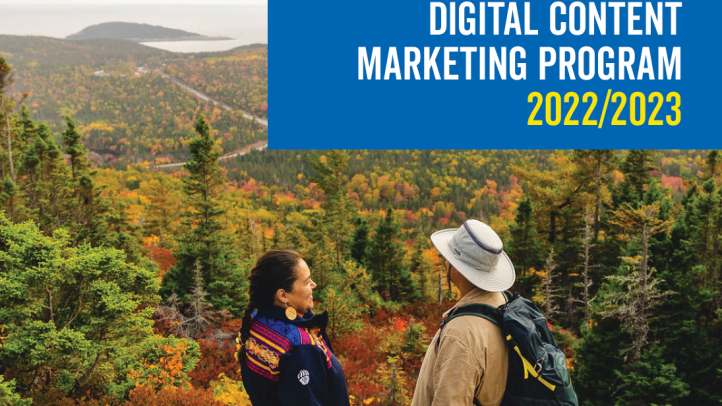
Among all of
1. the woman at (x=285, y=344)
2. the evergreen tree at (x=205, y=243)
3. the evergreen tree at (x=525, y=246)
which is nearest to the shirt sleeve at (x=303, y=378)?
the woman at (x=285, y=344)

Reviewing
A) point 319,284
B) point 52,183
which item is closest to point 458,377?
point 319,284

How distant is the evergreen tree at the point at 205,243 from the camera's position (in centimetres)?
2292

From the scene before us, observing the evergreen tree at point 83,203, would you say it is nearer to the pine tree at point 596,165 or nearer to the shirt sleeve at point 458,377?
the shirt sleeve at point 458,377

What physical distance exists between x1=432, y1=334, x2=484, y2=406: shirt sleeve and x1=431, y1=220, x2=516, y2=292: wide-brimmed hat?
46 cm

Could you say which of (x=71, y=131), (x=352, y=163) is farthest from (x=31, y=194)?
(x=352, y=163)

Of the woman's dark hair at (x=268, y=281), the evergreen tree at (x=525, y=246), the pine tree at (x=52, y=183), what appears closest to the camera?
the woman's dark hair at (x=268, y=281)

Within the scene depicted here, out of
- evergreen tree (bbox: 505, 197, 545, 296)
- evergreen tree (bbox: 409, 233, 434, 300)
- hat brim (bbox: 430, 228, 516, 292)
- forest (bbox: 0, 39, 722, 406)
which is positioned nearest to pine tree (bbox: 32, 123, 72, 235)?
forest (bbox: 0, 39, 722, 406)

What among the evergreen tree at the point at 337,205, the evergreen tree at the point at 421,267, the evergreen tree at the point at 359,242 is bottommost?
the evergreen tree at the point at 421,267

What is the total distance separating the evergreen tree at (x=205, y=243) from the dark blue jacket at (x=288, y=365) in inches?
800

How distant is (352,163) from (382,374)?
160179 millimetres

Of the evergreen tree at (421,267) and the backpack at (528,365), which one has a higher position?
the backpack at (528,365)

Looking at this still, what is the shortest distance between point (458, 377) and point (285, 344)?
3.62 ft

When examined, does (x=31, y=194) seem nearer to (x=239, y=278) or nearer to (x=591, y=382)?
(x=239, y=278)

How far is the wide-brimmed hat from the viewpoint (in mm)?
3561
